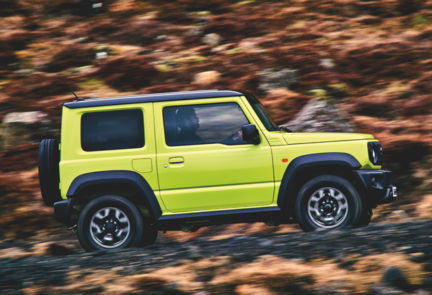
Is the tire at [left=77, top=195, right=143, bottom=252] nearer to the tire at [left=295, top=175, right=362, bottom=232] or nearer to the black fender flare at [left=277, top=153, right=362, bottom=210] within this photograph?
the black fender flare at [left=277, top=153, right=362, bottom=210]

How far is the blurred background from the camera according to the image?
982 centimetres

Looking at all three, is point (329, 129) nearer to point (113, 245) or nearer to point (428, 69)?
point (428, 69)

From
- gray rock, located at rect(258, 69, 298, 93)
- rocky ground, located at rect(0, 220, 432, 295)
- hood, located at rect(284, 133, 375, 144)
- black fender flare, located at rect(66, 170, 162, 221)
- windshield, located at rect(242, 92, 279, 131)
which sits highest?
gray rock, located at rect(258, 69, 298, 93)

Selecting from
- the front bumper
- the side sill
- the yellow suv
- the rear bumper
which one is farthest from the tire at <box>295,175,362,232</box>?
the rear bumper

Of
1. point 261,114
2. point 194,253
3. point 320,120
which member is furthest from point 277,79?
point 194,253

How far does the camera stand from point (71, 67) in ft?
54.8

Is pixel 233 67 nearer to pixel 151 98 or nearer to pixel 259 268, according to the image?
pixel 151 98

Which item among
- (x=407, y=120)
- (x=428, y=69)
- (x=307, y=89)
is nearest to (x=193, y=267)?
(x=407, y=120)

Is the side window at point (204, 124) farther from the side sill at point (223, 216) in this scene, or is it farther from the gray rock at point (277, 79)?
the gray rock at point (277, 79)

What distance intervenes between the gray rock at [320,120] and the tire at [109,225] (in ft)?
19.4

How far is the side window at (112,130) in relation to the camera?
586 cm

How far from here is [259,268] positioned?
15.3 ft

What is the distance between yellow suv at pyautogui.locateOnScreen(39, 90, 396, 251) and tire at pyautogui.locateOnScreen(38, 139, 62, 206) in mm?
12

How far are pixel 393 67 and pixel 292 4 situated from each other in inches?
262
